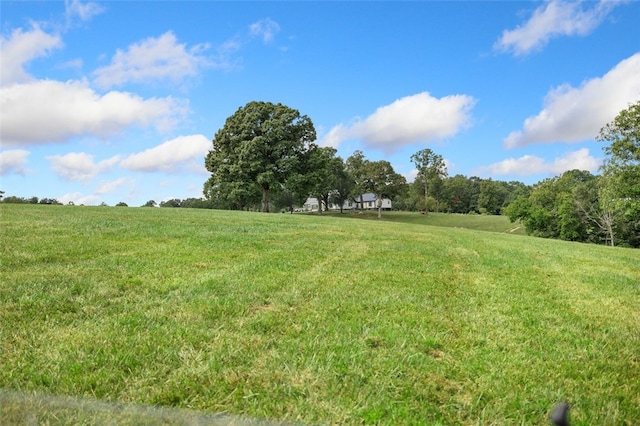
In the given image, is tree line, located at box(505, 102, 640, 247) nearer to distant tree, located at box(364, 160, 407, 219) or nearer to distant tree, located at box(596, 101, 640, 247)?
distant tree, located at box(596, 101, 640, 247)

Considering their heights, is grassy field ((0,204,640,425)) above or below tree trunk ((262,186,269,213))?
below

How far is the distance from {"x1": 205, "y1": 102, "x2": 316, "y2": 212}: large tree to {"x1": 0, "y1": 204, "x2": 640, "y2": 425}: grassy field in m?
31.9

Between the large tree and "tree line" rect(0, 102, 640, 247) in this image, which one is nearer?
"tree line" rect(0, 102, 640, 247)

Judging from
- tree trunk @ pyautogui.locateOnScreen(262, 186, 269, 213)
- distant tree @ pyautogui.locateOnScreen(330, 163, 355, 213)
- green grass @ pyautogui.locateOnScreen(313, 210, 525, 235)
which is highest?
distant tree @ pyautogui.locateOnScreen(330, 163, 355, 213)

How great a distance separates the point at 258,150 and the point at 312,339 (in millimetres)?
36885

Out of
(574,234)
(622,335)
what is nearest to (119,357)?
(622,335)

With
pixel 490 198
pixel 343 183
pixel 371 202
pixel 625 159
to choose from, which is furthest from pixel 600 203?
pixel 371 202

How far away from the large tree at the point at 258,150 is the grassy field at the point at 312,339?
1255 inches

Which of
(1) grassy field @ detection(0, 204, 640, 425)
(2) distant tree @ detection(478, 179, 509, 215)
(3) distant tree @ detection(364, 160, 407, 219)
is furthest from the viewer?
(2) distant tree @ detection(478, 179, 509, 215)

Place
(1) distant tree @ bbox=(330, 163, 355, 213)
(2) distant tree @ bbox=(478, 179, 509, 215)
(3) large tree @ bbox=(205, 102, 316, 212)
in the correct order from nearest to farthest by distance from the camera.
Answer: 1. (3) large tree @ bbox=(205, 102, 316, 212)
2. (1) distant tree @ bbox=(330, 163, 355, 213)
3. (2) distant tree @ bbox=(478, 179, 509, 215)

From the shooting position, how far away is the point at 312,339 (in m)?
3.86

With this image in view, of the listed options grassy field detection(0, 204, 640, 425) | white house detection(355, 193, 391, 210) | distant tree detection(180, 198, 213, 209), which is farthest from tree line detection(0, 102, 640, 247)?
white house detection(355, 193, 391, 210)

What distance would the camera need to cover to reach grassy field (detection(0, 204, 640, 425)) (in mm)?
2881

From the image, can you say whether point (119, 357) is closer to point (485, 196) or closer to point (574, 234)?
point (574, 234)
